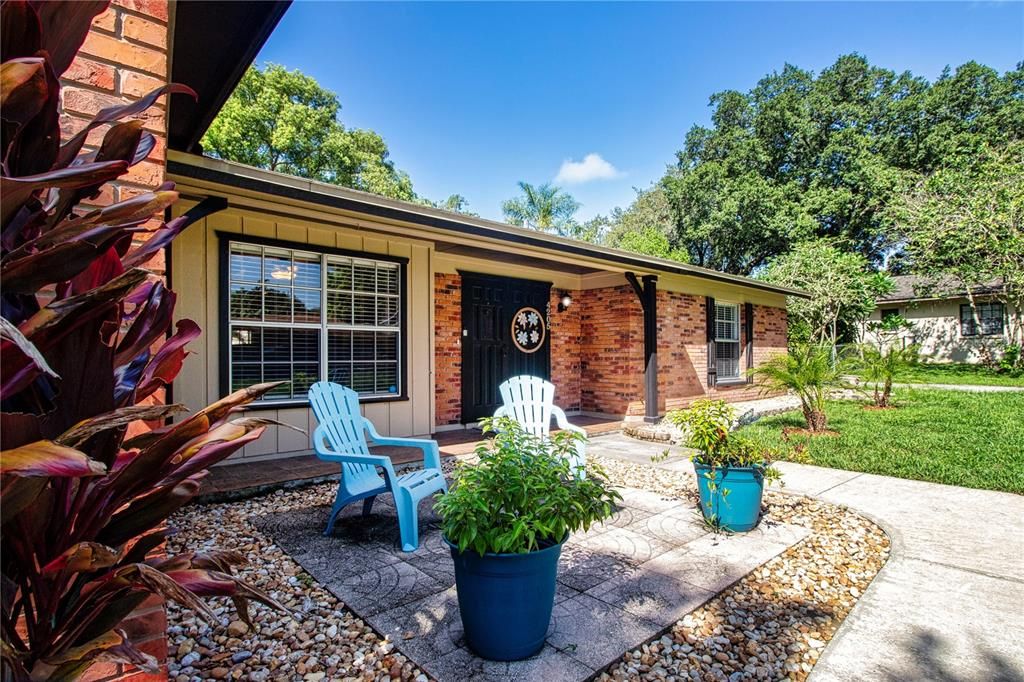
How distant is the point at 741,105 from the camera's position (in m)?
23.9

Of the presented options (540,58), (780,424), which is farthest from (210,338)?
(540,58)

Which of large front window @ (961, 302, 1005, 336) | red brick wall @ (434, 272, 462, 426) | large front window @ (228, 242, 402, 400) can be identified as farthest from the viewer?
large front window @ (961, 302, 1005, 336)

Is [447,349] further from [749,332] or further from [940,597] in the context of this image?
[749,332]

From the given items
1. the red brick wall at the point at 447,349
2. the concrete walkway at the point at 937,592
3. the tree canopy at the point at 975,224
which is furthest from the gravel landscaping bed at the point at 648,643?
the tree canopy at the point at 975,224

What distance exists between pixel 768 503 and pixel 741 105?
24814mm

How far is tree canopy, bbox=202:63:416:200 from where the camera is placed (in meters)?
17.7

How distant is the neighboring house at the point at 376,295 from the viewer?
2916 millimetres

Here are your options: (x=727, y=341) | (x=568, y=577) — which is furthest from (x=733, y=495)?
(x=727, y=341)

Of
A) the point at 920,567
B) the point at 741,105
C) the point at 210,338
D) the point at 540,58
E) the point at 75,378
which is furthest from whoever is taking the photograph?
the point at 741,105

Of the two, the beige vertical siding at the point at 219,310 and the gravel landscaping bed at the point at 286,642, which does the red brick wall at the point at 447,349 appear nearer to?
the beige vertical siding at the point at 219,310

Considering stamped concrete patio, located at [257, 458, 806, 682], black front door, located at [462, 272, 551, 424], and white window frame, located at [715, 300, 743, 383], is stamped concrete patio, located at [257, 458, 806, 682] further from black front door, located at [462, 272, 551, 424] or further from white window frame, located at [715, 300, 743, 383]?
white window frame, located at [715, 300, 743, 383]

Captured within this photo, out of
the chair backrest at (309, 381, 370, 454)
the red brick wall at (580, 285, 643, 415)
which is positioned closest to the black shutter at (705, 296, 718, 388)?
the red brick wall at (580, 285, 643, 415)

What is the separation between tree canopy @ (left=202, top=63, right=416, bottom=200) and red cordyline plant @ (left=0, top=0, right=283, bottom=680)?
65.0 ft

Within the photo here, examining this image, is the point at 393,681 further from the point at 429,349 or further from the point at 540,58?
the point at 540,58
